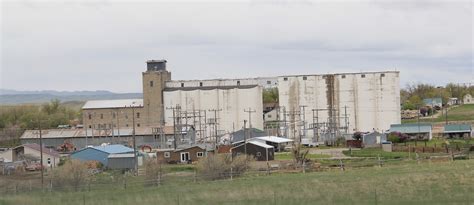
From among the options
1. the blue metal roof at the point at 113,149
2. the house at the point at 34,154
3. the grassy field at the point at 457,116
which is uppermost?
the grassy field at the point at 457,116

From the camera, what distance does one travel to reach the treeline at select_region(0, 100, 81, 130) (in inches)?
3814

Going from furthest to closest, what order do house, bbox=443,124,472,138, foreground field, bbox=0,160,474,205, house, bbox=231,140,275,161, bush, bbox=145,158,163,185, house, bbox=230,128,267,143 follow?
1. house, bbox=230,128,267,143
2. house, bbox=443,124,472,138
3. house, bbox=231,140,275,161
4. bush, bbox=145,158,163,185
5. foreground field, bbox=0,160,474,205

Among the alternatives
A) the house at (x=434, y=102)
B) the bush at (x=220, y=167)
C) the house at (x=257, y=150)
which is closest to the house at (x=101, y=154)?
the house at (x=257, y=150)

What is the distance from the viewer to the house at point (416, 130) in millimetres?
68062

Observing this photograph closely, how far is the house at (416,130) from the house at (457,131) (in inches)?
67.1

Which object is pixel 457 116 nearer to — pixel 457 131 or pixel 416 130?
pixel 457 131

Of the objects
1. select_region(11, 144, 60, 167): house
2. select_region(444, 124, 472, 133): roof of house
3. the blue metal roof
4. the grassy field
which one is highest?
the grassy field

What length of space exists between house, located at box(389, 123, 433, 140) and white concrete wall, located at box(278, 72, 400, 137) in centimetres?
926

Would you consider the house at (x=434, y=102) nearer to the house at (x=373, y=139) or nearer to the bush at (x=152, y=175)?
the house at (x=373, y=139)

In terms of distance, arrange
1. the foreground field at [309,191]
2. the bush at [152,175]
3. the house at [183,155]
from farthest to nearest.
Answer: the house at [183,155] < the bush at [152,175] < the foreground field at [309,191]

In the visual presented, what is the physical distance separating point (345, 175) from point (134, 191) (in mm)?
9848

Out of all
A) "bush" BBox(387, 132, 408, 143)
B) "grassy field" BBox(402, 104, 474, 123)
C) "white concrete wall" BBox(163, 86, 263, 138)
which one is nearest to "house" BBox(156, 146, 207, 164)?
"bush" BBox(387, 132, 408, 143)

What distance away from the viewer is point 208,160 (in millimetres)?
39250

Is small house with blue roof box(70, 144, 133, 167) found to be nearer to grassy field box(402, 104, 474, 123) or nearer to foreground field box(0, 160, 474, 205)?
foreground field box(0, 160, 474, 205)
